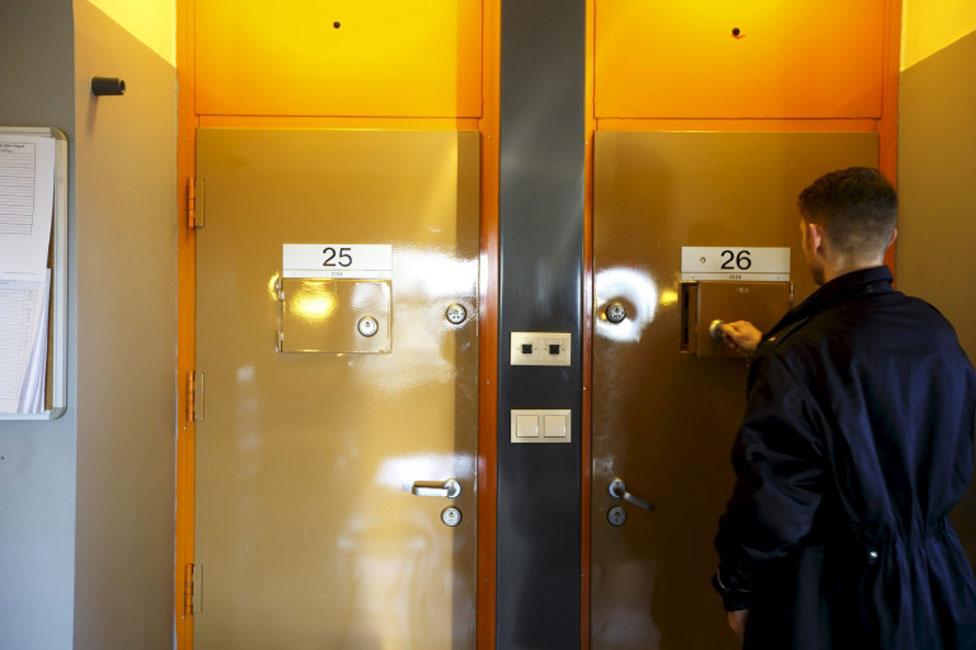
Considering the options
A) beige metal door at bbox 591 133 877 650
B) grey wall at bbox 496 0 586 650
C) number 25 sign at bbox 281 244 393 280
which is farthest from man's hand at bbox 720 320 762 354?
number 25 sign at bbox 281 244 393 280

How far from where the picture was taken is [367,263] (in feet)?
5.42

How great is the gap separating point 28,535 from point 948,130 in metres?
2.53

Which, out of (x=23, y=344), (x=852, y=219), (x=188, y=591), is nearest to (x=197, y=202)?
(x=23, y=344)

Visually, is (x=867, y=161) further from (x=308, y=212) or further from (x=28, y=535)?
Answer: (x=28, y=535)

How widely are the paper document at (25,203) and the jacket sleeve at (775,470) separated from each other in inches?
61.3

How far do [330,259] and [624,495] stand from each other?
1097 mm

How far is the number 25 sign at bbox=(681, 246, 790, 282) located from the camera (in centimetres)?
163

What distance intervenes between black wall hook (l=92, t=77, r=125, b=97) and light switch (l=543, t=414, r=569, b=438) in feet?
4.26

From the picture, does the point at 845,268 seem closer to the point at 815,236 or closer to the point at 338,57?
the point at 815,236

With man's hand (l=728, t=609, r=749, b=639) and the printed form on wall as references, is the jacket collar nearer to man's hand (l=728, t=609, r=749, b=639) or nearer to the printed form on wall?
man's hand (l=728, t=609, r=749, b=639)

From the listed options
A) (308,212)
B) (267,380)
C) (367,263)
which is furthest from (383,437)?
(308,212)

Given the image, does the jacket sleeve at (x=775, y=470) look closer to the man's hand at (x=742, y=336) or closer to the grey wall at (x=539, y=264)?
the man's hand at (x=742, y=336)

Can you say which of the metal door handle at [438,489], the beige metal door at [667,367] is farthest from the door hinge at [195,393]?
the beige metal door at [667,367]

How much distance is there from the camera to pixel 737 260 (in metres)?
1.63
